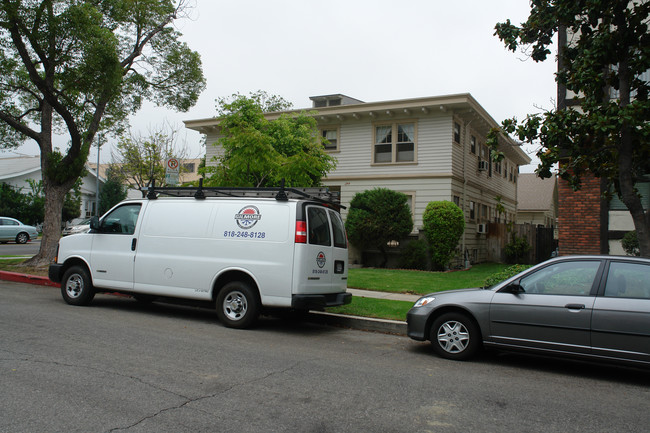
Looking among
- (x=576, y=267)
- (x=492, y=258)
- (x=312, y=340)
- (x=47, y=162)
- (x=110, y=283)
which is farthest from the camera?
(x=492, y=258)

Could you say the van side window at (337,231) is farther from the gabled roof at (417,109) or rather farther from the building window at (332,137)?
the building window at (332,137)

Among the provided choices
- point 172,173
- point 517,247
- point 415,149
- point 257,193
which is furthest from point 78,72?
point 517,247

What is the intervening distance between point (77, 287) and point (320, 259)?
498 cm

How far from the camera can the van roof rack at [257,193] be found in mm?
8312

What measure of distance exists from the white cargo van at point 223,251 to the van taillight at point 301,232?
0.05 ft

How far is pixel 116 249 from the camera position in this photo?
368 inches

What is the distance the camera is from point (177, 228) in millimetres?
8781

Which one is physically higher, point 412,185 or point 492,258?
point 412,185

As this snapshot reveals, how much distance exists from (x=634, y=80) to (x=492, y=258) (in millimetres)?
17044

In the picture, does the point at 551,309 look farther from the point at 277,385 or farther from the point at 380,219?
the point at 380,219

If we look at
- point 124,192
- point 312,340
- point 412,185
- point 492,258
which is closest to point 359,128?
point 412,185

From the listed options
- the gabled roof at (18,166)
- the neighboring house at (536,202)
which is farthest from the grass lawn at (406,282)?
the gabled roof at (18,166)

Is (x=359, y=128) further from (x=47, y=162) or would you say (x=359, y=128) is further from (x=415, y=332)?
(x=415, y=332)

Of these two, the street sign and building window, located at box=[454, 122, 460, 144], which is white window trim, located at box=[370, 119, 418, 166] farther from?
the street sign
